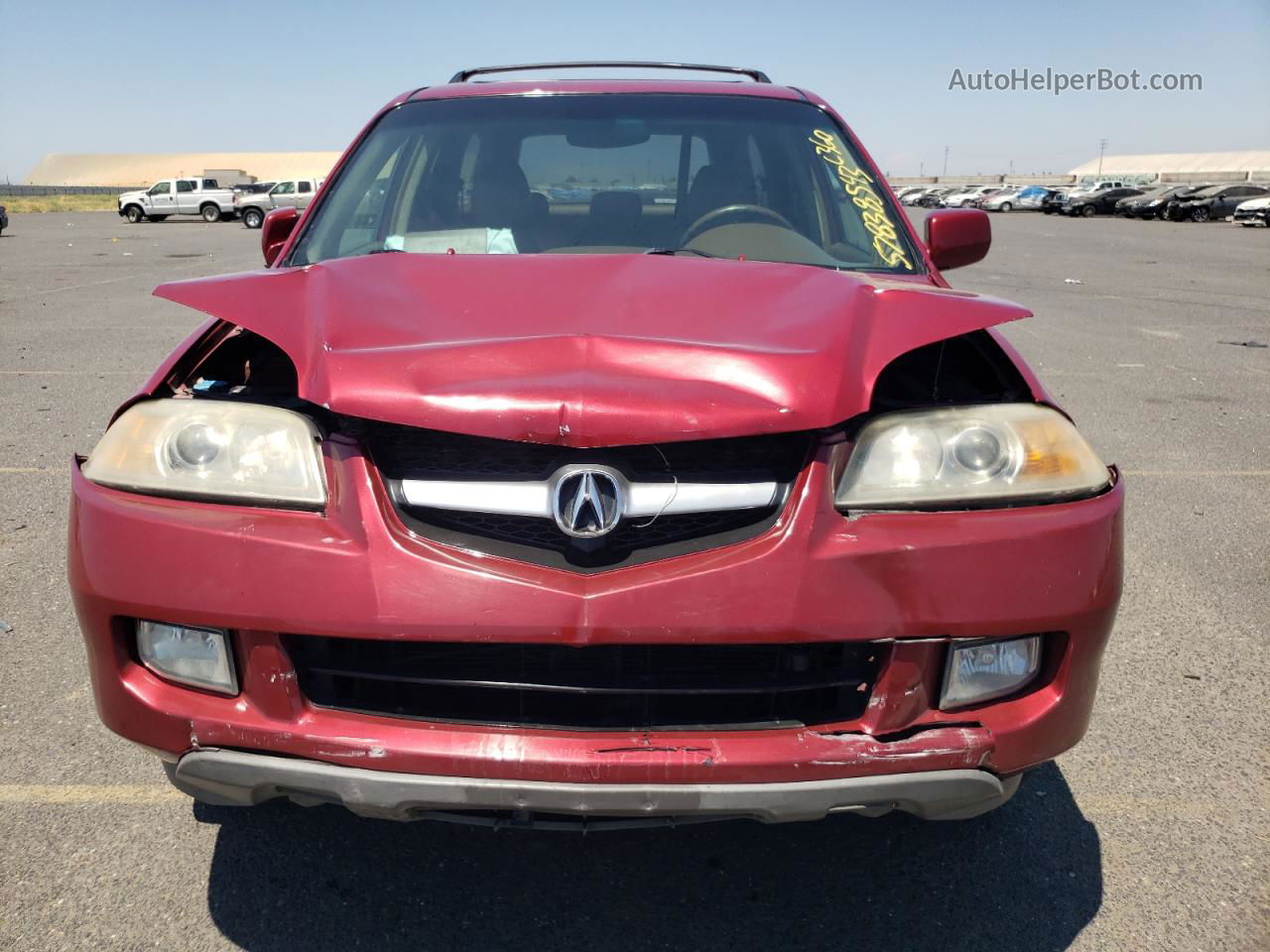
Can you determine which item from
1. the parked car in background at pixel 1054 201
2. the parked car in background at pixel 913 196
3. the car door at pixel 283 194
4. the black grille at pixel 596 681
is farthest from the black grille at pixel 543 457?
the parked car in background at pixel 913 196

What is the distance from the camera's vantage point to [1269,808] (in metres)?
2.61

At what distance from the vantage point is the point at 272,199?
4356 cm

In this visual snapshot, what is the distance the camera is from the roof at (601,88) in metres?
3.45

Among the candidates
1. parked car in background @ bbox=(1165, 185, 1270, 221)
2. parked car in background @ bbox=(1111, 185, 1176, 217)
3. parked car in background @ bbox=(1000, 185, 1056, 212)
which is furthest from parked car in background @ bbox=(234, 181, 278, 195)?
parked car in background @ bbox=(1000, 185, 1056, 212)

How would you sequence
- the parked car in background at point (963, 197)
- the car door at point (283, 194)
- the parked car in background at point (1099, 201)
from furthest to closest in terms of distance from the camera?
the parked car in background at point (963, 197) < the parked car in background at point (1099, 201) < the car door at point (283, 194)

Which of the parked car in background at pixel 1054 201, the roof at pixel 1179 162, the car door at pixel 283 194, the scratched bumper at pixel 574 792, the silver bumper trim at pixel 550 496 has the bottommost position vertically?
the roof at pixel 1179 162

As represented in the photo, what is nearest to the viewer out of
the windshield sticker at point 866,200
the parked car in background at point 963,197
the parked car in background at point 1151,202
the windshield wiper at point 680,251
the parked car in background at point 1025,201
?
the windshield wiper at point 680,251

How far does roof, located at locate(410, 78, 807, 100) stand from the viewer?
345 cm

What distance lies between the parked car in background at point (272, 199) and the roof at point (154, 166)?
295ft

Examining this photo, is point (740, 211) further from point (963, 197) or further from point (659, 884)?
point (963, 197)

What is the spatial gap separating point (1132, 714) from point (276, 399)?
98.2 inches

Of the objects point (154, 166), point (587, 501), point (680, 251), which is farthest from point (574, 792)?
point (154, 166)

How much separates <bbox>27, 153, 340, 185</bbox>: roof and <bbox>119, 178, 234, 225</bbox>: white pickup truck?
3529 inches

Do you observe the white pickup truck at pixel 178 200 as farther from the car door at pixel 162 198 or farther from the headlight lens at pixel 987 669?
the headlight lens at pixel 987 669
